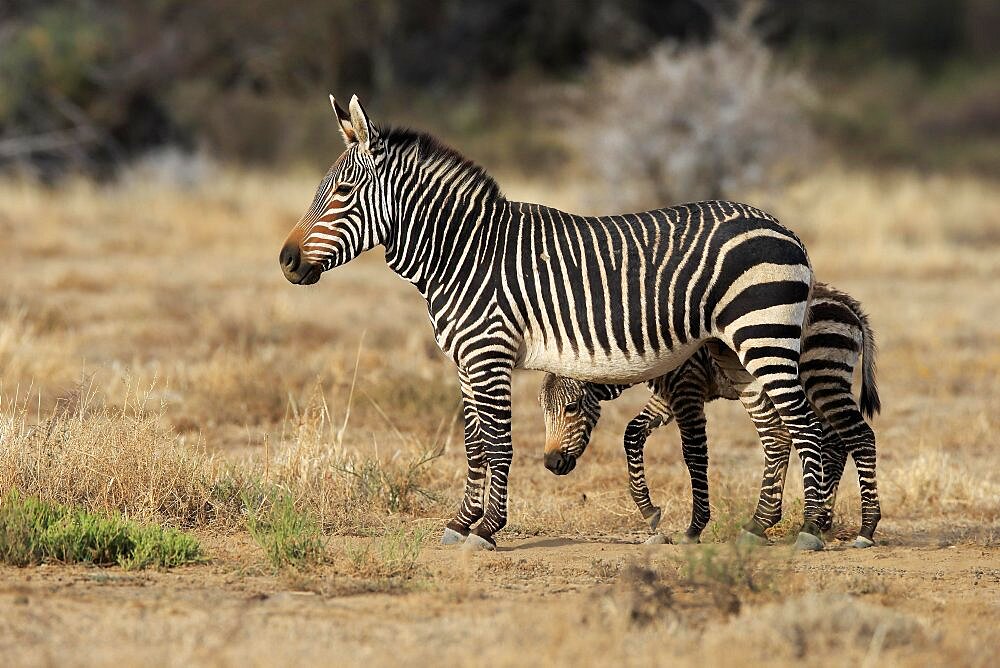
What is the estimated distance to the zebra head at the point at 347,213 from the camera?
747cm

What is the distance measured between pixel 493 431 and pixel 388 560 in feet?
3.63

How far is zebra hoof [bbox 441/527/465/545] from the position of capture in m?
7.49

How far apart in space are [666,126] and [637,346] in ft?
45.5

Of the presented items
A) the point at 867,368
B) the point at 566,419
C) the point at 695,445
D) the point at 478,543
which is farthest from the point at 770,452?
the point at 478,543

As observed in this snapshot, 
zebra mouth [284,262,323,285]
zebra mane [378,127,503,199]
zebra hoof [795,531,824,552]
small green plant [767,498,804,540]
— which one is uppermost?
zebra mane [378,127,503,199]

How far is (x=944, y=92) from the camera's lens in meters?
35.7

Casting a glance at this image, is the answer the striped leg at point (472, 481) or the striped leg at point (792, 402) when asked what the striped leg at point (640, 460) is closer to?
the striped leg at point (792, 402)

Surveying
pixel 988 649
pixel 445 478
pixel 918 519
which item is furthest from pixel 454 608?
pixel 918 519

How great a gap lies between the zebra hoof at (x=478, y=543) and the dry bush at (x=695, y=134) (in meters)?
13.2

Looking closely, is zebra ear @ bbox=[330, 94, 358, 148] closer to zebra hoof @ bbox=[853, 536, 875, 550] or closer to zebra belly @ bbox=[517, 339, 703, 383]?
zebra belly @ bbox=[517, 339, 703, 383]

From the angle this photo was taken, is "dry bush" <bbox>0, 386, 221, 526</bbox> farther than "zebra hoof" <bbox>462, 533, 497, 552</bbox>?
Yes

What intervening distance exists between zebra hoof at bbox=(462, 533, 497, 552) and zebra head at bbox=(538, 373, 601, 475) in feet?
2.41

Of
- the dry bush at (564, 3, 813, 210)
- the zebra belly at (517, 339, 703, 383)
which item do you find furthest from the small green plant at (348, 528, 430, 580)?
the dry bush at (564, 3, 813, 210)

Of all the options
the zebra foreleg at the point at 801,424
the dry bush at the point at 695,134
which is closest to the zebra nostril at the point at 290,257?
the zebra foreleg at the point at 801,424
